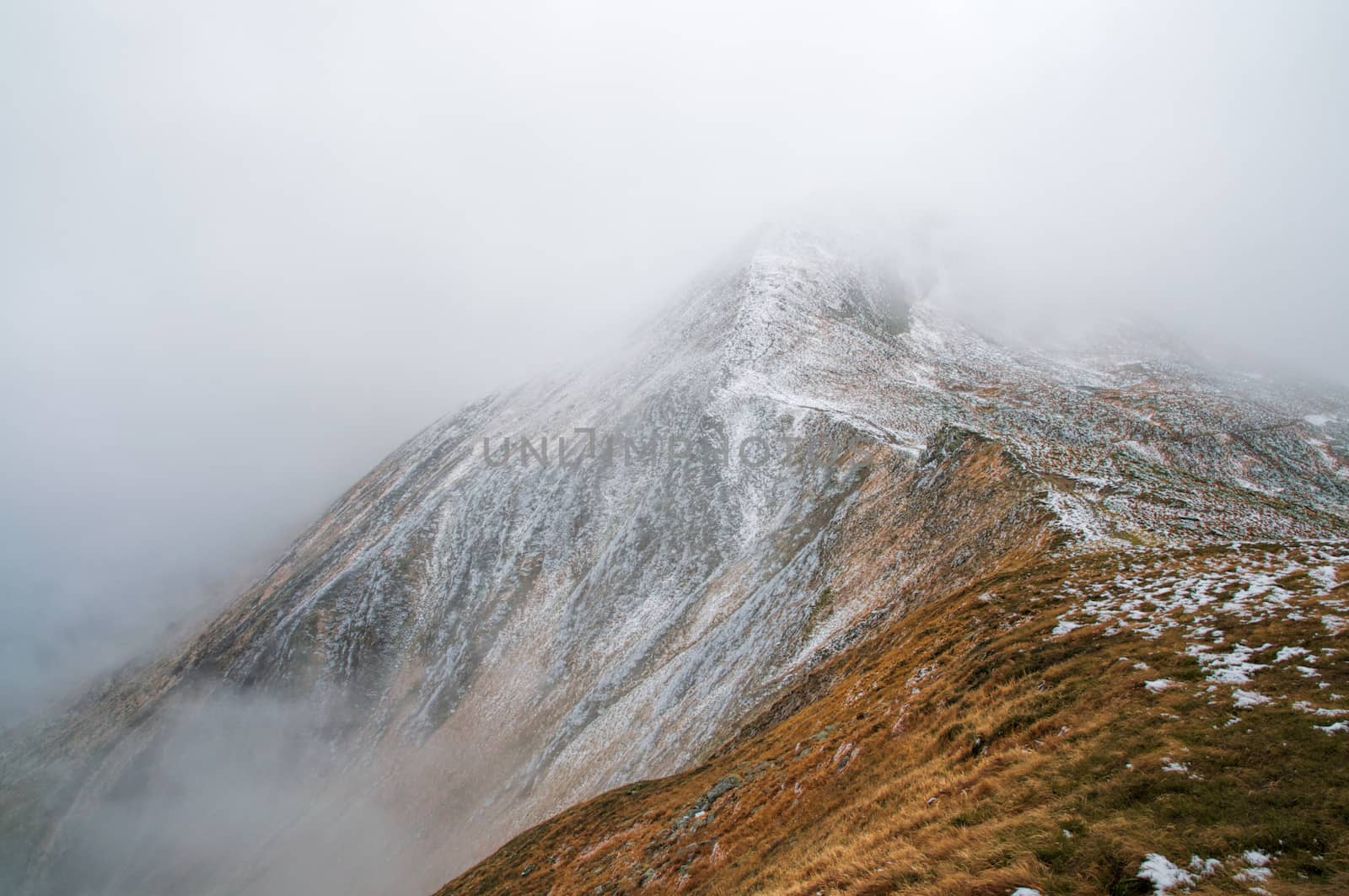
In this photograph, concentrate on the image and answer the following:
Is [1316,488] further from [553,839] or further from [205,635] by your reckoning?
[205,635]

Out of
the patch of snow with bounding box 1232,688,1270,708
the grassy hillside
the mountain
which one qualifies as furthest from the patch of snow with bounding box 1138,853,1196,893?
the patch of snow with bounding box 1232,688,1270,708

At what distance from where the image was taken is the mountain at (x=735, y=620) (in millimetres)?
17000

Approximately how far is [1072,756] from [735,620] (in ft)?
144

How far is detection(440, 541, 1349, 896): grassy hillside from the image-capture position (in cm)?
876

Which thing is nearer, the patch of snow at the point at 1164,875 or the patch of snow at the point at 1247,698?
the patch of snow at the point at 1164,875

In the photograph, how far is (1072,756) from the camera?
466 inches

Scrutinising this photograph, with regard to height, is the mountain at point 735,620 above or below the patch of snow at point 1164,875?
below

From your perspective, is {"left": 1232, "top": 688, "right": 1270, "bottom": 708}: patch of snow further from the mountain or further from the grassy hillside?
the mountain

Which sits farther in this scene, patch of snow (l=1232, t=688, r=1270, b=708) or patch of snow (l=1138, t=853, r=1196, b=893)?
patch of snow (l=1232, t=688, r=1270, b=708)

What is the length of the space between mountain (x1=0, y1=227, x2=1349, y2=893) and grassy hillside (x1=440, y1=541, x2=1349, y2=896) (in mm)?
170

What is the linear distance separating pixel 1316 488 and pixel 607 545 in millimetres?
75401

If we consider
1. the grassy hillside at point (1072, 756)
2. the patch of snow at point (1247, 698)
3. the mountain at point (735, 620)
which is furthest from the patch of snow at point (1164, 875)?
the patch of snow at point (1247, 698)

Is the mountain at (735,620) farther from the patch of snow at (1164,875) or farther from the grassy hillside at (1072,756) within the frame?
the patch of snow at (1164,875)

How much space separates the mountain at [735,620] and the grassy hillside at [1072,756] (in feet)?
0.56
